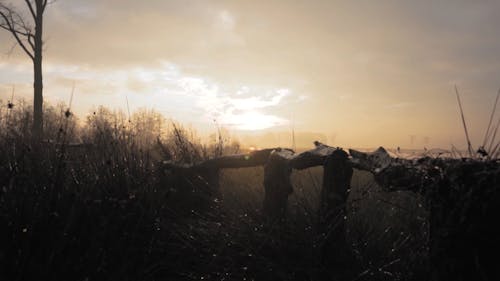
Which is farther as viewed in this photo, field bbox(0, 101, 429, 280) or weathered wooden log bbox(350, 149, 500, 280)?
field bbox(0, 101, 429, 280)

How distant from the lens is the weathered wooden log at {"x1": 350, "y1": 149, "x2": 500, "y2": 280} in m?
2.38

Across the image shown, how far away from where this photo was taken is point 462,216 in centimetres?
243

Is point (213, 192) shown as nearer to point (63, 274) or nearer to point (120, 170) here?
point (120, 170)

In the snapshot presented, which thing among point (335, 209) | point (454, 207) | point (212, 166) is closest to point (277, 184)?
point (335, 209)

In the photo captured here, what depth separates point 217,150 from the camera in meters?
8.05

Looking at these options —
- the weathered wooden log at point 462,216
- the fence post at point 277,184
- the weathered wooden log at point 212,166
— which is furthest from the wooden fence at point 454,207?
the weathered wooden log at point 212,166

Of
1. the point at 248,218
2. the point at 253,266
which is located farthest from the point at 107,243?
the point at 248,218

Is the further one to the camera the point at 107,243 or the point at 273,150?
the point at 273,150

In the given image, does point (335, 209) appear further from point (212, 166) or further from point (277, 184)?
point (212, 166)

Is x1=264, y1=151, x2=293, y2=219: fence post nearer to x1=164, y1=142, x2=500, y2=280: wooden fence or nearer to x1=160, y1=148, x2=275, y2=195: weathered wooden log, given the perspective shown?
x1=160, y1=148, x2=275, y2=195: weathered wooden log

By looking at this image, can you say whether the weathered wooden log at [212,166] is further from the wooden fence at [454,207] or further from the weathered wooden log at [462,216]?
the weathered wooden log at [462,216]

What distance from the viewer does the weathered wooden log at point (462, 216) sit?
238 cm

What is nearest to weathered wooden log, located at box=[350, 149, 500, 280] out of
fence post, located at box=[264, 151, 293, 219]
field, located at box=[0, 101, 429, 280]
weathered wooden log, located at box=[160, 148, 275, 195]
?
field, located at box=[0, 101, 429, 280]

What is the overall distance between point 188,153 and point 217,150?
1.04 m
